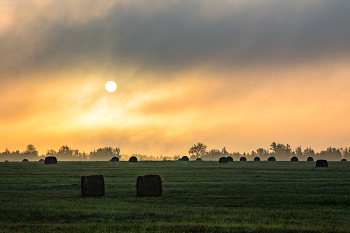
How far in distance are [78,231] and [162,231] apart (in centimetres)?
290

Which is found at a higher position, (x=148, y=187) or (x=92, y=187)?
(x=92, y=187)

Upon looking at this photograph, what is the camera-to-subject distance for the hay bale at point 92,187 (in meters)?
25.9

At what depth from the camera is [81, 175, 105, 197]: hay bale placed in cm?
2592

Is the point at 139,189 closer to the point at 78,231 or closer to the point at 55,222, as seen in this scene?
the point at 55,222

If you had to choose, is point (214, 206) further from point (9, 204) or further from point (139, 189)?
point (9, 204)

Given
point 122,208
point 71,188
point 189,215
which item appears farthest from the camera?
point 71,188

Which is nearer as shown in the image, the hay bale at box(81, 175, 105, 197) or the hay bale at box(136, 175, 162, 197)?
the hay bale at box(136, 175, 162, 197)

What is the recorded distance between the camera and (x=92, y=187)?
26.0 meters

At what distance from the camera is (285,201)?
22234 millimetres

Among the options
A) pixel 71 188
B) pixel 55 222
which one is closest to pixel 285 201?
pixel 55 222

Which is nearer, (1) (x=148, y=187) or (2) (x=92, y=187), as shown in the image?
(1) (x=148, y=187)

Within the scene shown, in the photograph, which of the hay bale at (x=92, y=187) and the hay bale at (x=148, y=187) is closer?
the hay bale at (x=148, y=187)

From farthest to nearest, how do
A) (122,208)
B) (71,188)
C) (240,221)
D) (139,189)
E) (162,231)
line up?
(71,188)
(139,189)
(122,208)
(240,221)
(162,231)

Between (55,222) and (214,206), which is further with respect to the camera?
(214,206)
